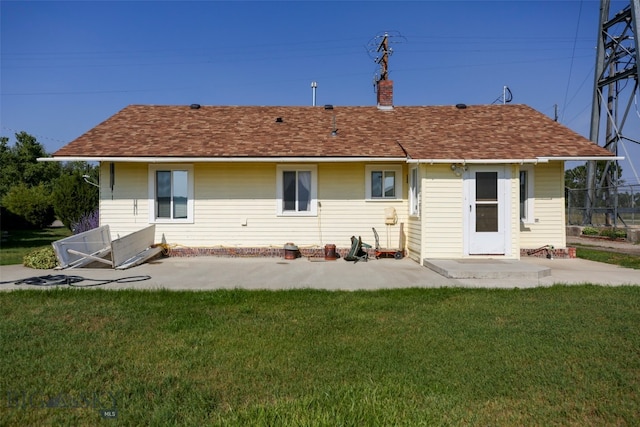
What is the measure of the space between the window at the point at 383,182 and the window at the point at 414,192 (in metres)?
0.55

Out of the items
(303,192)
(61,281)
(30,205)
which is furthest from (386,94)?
(30,205)

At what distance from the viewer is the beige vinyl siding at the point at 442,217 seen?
11.9 meters

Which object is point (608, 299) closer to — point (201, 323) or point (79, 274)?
point (201, 323)

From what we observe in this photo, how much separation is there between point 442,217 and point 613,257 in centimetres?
621

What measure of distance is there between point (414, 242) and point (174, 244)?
23.4 ft

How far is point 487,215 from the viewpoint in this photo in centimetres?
1191

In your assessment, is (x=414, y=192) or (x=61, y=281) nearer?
(x=61, y=281)

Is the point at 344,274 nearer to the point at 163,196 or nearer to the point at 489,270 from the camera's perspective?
the point at 489,270

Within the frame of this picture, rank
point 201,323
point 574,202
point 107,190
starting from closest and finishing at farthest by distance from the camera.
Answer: point 201,323 < point 107,190 < point 574,202

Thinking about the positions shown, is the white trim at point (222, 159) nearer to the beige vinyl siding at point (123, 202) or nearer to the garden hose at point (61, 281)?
the beige vinyl siding at point (123, 202)

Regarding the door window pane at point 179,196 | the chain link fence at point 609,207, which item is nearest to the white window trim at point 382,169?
the door window pane at point 179,196

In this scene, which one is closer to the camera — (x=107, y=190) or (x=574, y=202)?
(x=107, y=190)

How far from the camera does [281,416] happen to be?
11.2 ft

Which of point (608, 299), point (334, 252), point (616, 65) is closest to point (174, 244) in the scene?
point (334, 252)
